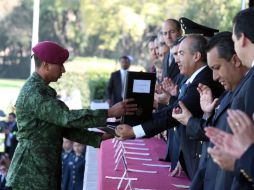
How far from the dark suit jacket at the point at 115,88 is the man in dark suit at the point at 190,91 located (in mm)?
7280

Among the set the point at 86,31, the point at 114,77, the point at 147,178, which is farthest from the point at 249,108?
the point at 86,31

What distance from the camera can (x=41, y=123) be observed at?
12.1 feet

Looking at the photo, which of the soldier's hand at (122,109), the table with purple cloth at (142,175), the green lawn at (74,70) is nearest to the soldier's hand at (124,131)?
the soldier's hand at (122,109)

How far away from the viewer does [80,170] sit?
7777 millimetres

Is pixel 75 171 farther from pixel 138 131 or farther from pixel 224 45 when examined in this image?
pixel 224 45

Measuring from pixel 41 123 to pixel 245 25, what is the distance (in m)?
1.55

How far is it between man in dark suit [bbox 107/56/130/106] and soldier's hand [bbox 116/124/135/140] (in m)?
7.24

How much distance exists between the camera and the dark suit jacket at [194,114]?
3.95m

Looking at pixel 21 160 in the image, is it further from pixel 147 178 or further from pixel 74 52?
pixel 74 52

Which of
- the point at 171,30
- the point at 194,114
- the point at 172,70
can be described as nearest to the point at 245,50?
the point at 194,114

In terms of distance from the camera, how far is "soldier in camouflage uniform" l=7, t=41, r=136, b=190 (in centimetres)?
364

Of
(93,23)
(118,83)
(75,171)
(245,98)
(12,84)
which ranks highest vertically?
(245,98)

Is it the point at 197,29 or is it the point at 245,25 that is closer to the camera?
the point at 245,25

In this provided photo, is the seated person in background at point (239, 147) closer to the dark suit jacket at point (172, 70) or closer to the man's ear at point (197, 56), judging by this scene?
the man's ear at point (197, 56)
